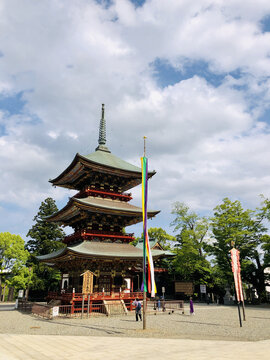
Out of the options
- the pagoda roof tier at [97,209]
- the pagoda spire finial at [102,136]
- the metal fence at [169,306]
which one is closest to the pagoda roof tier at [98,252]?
the pagoda roof tier at [97,209]

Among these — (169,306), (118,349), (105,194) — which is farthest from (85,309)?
(118,349)

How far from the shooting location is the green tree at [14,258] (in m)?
41.8

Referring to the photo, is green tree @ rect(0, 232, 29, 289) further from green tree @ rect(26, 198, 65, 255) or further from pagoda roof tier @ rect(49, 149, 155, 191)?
pagoda roof tier @ rect(49, 149, 155, 191)

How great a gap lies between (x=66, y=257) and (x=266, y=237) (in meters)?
26.1

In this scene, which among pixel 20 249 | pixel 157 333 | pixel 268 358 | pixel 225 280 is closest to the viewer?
pixel 268 358

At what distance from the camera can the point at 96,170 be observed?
3067 centimetres

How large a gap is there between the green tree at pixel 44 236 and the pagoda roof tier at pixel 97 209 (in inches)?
560

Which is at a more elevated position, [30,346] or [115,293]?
[115,293]

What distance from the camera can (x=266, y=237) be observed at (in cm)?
3644

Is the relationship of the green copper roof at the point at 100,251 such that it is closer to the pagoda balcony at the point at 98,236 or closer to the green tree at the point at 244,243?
the pagoda balcony at the point at 98,236

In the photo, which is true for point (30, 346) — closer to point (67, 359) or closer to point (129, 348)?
point (67, 359)

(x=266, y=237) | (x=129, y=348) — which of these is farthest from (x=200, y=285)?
(x=129, y=348)

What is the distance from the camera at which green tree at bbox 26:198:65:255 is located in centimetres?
4578

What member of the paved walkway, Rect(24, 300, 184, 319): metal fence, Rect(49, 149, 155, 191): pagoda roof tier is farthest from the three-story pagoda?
the paved walkway
